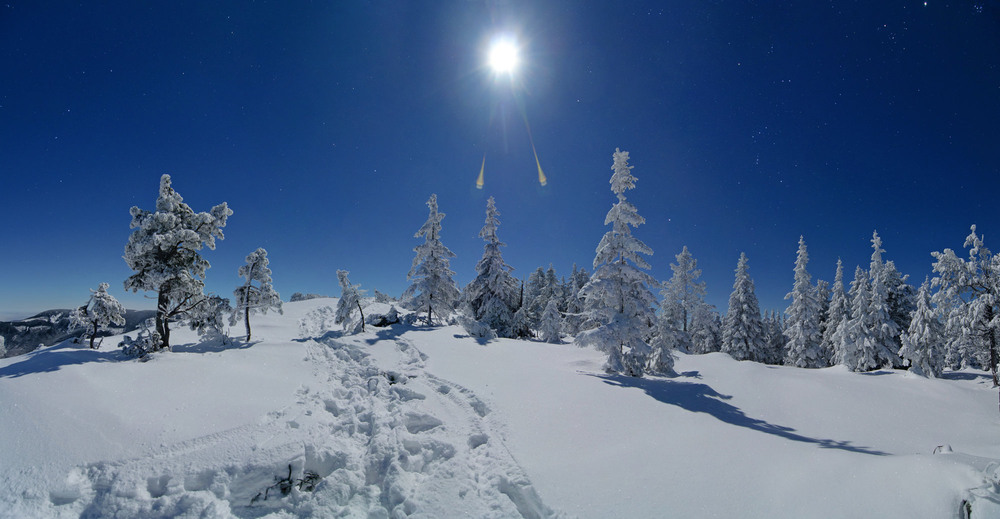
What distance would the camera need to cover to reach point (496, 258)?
3127 cm

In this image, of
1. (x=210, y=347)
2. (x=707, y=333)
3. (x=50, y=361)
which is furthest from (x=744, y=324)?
(x=50, y=361)

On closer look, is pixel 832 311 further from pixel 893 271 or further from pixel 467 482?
pixel 467 482

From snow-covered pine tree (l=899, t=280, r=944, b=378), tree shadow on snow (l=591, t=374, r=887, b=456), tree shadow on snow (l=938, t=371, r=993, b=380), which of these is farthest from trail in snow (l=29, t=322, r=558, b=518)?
tree shadow on snow (l=938, t=371, r=993, b=380)

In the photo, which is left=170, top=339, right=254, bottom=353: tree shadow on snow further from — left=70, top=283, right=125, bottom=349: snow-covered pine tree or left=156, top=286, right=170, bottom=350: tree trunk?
left=70, top=283, right=125, bottom=349: snow-covered pine tree

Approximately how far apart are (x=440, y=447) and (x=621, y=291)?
39.3ft

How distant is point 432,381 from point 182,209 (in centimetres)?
1421

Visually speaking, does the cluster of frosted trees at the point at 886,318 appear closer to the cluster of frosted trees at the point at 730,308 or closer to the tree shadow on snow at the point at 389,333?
the cluster of frosted trees at the point at 730,308

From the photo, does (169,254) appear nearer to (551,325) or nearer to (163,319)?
(163,319)

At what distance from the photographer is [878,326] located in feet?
94.3

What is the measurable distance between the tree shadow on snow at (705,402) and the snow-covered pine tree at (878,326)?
24257mm

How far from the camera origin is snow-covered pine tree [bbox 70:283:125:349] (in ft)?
48.9

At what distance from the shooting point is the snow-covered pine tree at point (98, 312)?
14906 millimetres

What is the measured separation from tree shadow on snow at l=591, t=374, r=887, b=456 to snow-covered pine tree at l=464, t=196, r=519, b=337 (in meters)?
16.5

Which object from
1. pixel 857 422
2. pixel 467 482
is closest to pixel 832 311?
pixel 857 422
